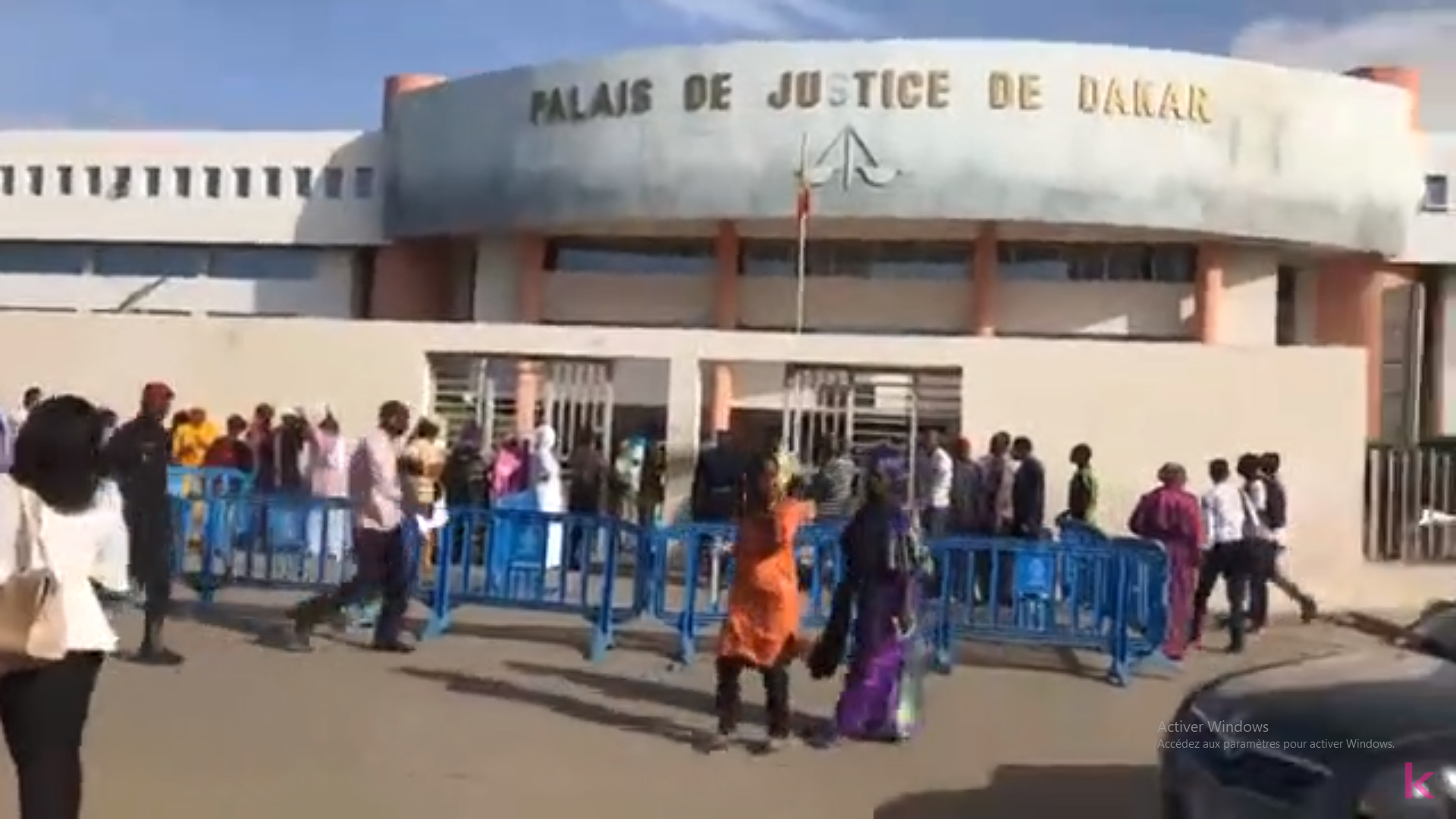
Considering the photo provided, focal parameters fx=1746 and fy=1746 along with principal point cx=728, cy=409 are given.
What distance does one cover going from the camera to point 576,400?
18.3 metres

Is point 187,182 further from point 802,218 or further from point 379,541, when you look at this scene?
point 379,541

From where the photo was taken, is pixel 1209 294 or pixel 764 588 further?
pixel 1209 294

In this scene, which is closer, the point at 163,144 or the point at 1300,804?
the point at 1300,804

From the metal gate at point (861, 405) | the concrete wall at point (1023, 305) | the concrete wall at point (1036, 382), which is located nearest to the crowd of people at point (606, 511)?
the metal gate at point (861, 405)

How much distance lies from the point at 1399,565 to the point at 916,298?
18.8m

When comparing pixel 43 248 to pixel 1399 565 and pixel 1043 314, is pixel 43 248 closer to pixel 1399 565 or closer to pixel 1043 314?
pixel 1043 314

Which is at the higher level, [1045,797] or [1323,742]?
[1323,742]

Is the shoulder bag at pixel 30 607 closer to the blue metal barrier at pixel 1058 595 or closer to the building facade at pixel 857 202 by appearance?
the blue metal barrier at pixel 1058 595

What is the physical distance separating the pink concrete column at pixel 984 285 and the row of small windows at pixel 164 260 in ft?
54.1

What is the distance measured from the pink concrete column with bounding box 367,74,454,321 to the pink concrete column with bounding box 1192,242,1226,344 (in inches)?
652

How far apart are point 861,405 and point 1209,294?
17.9 metres

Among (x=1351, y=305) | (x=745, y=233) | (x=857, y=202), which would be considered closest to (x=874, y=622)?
(x=857, y=202)

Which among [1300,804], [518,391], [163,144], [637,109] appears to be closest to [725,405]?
[518,391]

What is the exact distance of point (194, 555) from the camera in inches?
502
